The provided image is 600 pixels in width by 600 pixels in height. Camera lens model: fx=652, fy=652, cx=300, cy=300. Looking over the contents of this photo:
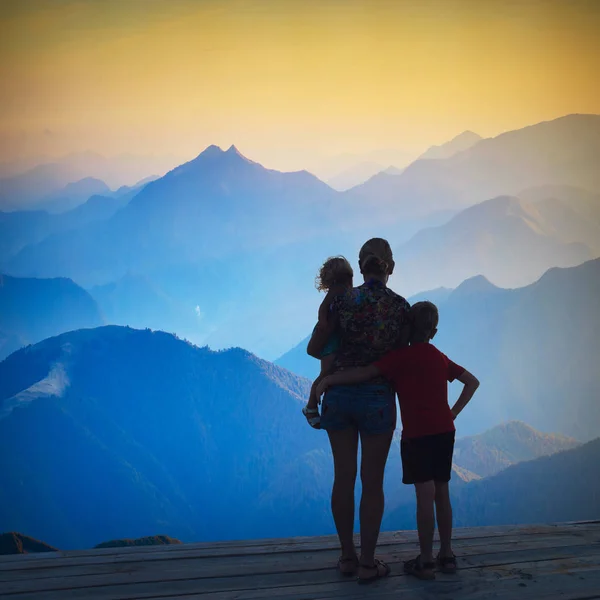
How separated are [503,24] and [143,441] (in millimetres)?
4581

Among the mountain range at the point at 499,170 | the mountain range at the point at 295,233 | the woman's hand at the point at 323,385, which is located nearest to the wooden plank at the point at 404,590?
the woman's hand at the point at 323,385

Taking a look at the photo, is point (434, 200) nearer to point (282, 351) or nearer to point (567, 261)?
point (567, 261)

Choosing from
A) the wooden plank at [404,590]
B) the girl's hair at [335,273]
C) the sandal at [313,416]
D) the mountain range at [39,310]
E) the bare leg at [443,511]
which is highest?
the mountain range at [39,310]

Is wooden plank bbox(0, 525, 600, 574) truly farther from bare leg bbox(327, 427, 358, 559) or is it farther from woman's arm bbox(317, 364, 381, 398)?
woman's arm bbox(317, 364, 381, 398)

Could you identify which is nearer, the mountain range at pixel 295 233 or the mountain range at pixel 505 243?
the mountain range at pixel 295 233

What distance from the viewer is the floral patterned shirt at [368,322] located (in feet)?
5.72

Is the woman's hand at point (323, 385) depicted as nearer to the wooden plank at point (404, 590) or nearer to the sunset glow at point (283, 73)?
the wooden plank at point (404, 590)

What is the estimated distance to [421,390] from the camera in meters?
1.80

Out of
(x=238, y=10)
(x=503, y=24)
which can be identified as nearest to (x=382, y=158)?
(x=503, y=24)

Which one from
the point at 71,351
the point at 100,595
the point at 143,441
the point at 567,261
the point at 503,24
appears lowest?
the point at 100,595

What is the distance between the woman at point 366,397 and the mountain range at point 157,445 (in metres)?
3.55

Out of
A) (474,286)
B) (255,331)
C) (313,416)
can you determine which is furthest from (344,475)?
(474,286)

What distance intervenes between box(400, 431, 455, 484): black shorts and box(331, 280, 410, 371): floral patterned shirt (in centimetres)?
27

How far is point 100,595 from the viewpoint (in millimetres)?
1696
